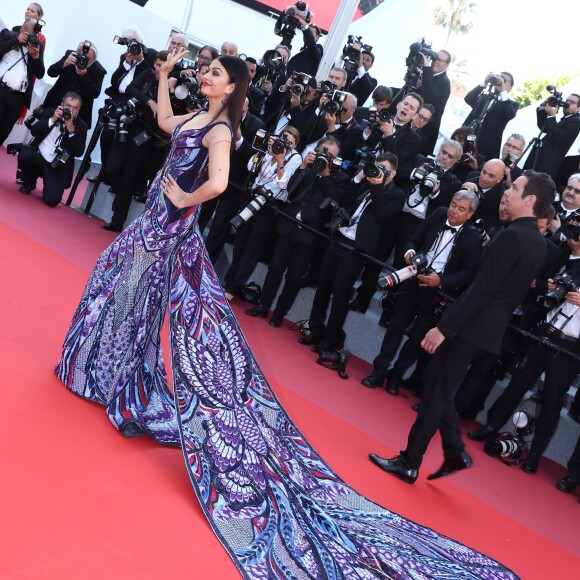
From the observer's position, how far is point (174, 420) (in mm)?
3629

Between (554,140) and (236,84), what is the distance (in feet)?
15.9

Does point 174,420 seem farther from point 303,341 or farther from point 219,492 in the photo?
point 303,341

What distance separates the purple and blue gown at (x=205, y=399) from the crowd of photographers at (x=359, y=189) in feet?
7.50

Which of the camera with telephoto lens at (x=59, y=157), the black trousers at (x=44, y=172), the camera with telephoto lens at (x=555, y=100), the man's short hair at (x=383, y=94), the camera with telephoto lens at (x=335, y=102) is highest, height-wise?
the camera with telephoto lens at (x=555, y=100)

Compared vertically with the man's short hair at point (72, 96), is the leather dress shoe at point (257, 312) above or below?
below

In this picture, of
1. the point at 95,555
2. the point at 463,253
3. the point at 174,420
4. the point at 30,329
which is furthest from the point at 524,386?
the point at 95,555

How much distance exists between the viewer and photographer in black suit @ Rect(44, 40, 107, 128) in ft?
26.7

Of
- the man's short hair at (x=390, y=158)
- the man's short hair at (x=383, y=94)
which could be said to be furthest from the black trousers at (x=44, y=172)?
the man's short hair at (x=390, y=158)

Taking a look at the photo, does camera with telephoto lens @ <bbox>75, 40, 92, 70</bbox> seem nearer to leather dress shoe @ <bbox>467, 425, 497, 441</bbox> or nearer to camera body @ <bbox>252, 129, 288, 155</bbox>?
camera body @ <bbox>252, 129, 288, 155</bbox>

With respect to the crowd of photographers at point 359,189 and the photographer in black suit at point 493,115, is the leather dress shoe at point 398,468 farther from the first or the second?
the photographer in black suit at point 493,115

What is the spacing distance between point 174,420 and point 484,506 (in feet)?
6.91

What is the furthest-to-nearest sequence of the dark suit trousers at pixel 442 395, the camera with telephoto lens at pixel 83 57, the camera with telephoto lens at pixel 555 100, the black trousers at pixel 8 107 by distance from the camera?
1. the black trousers at pixel 8 107
2. the camera with telephoto lens at pixel 83 57
3. the camera with telephoto lens at pixel 555 100
4. the dark suit trousers at pixel 442 395

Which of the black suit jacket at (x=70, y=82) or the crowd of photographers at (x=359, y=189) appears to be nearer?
the crowd of photographers at (x=359, y=189)

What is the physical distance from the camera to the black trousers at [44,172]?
24.9 feet
